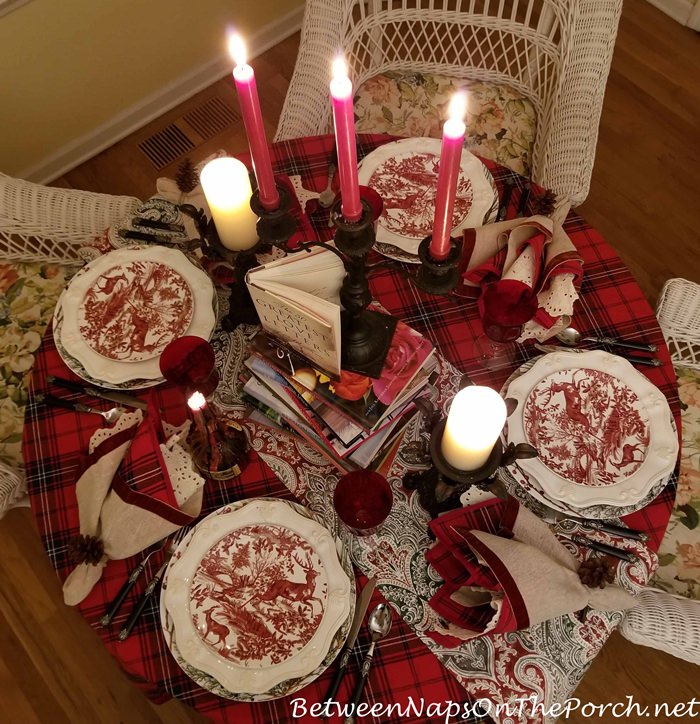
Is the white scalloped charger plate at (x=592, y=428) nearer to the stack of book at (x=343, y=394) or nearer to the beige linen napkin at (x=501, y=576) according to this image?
the beige linen napkin at (x=501, y=576)

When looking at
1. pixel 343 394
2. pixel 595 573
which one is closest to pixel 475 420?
pixel 343 394

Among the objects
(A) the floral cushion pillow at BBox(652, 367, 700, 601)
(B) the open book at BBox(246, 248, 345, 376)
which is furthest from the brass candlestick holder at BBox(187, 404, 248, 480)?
(A) the floral cushion pillow at BBox(652, 367, 700, 601)

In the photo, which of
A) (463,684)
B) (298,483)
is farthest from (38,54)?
(463,684)

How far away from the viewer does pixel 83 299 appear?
1.22 m

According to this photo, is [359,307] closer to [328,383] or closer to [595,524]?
[328,383]

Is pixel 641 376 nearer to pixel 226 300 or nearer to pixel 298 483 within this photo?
pixel 298 483

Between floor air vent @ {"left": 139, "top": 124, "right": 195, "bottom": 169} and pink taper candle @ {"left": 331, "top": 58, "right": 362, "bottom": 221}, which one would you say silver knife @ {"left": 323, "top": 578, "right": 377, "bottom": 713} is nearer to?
pink taper candle @ {"left": 331, "top": 58, "right": 362, "bottom": 221}

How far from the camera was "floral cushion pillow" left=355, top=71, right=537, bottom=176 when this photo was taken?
1688 millimetres

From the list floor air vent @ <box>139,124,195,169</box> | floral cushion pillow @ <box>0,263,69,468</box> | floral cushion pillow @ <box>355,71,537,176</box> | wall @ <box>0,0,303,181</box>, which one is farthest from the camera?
floor air vent @ <box>139,124,195,169</box>

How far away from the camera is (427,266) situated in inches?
30.2

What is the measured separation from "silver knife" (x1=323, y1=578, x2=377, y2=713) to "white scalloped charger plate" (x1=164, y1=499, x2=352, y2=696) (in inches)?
1.1

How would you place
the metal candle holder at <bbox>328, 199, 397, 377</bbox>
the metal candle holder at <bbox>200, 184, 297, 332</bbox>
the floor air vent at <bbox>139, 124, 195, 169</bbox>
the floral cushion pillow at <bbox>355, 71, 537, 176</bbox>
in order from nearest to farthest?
the metal candle holder at <bbox>328, 199, 397, 377</bbox> → the metal candle holder at <bbox>200, 184, 297, 332</bbox> → the floral cushion pillow at <bbox>355, 71, 537, 176</bbox> → the floor air vent at <bbox>139, 124, 195, 169</bbox>

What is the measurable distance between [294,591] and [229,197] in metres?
0.62

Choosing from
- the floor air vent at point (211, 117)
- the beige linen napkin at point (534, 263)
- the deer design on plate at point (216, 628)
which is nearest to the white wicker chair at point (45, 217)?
the deer design on plate at point (216, 628)
